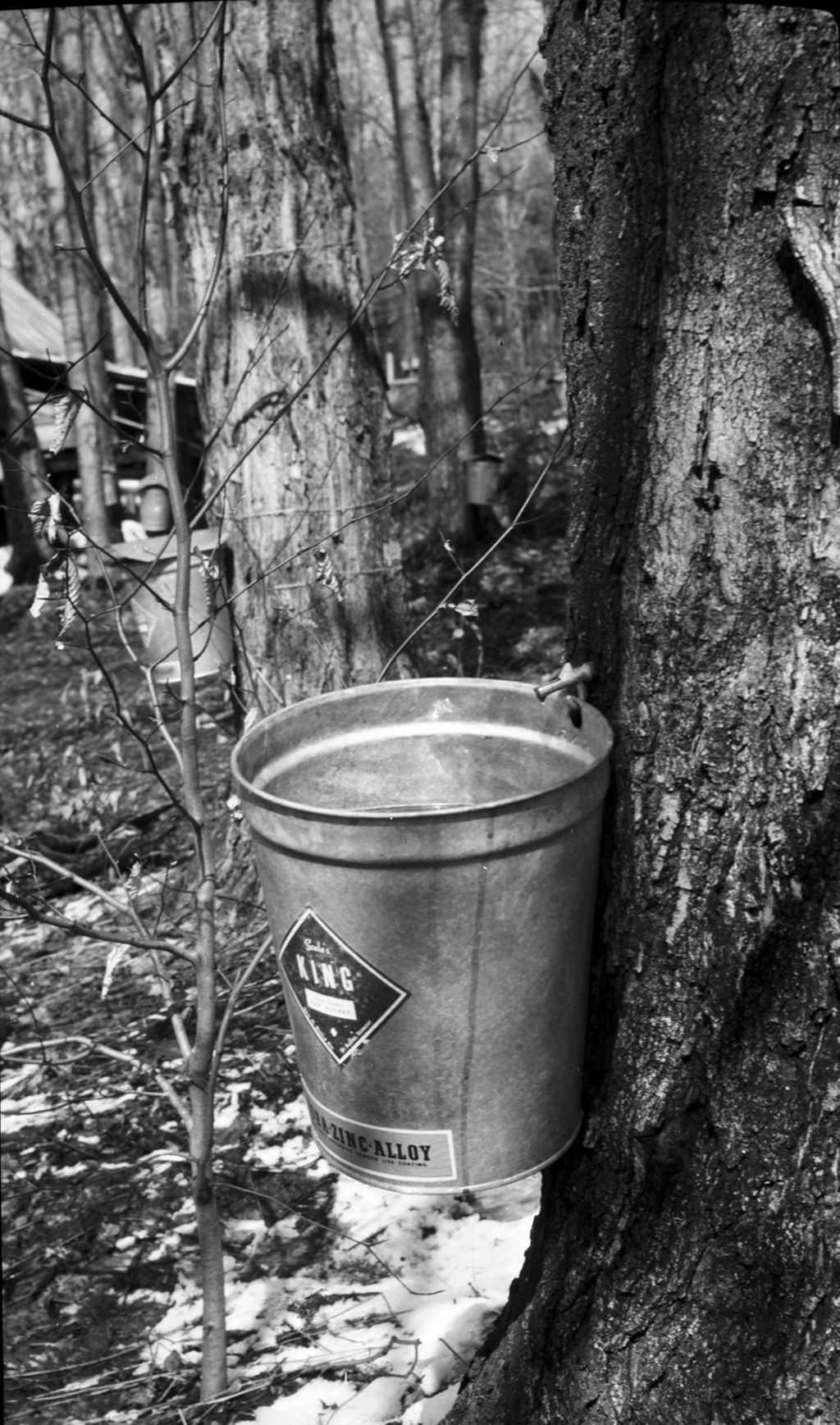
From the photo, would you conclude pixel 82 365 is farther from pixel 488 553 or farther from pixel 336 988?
pixel 336 988

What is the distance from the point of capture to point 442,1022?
1350mm

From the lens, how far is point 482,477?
9352 mm

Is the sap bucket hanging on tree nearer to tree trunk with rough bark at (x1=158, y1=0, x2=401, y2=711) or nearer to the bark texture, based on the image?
the bark texture

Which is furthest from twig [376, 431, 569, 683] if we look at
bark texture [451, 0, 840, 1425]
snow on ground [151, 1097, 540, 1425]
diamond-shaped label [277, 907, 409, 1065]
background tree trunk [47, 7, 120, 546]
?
background tree trunk [47, 7, 120, 546]

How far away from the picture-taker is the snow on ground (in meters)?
2.13

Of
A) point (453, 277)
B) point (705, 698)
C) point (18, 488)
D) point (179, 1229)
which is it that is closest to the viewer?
point (705, 698)

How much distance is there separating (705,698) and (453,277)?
27.3 ft

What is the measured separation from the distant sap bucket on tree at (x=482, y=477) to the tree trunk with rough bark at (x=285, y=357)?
535 centimetres

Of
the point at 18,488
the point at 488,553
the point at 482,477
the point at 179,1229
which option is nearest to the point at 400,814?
the point at 488,553

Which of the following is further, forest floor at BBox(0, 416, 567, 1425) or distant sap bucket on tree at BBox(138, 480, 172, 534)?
distant sap bucket on tree at BBox(138, 480, 172, 534)

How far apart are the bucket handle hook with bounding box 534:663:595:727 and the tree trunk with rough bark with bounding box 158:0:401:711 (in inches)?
90.3

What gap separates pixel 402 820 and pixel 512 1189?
1.75 metres

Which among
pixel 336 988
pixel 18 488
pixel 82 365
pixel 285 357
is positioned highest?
pixel 82 365

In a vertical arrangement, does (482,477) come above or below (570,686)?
below
